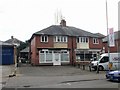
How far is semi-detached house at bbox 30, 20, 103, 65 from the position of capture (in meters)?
48.8

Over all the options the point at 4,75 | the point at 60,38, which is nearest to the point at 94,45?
the point at 60,38

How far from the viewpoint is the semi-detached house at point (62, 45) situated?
4878 cm

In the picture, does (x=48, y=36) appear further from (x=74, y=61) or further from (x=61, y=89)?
(x=61, y=89)

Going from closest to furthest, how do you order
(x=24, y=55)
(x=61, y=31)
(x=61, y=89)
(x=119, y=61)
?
(x=61, y=89)
(x=119, y=61)
(x=61, y=31)
(x=24, y=55)

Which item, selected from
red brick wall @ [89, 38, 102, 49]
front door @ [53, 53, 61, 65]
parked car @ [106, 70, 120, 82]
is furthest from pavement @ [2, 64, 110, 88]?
red brick wall @ [89, 38, 102, 49]

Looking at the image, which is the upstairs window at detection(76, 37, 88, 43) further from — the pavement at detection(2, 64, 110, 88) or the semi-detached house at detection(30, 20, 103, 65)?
the pavement at detection(2, 64, 110, 88)

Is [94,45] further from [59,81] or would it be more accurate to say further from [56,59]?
[59,81]

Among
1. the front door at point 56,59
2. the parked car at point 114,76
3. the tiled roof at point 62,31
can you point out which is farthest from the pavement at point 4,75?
the front door at point 56,59

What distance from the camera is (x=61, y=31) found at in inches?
2042

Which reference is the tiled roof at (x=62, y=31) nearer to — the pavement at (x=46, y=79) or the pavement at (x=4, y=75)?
the pavement at (x=4, y=75)

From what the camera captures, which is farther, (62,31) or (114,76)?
(62,31)

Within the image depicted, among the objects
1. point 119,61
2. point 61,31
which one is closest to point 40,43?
point 61,31

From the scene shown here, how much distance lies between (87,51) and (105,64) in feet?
51.2

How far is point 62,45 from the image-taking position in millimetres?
50562
